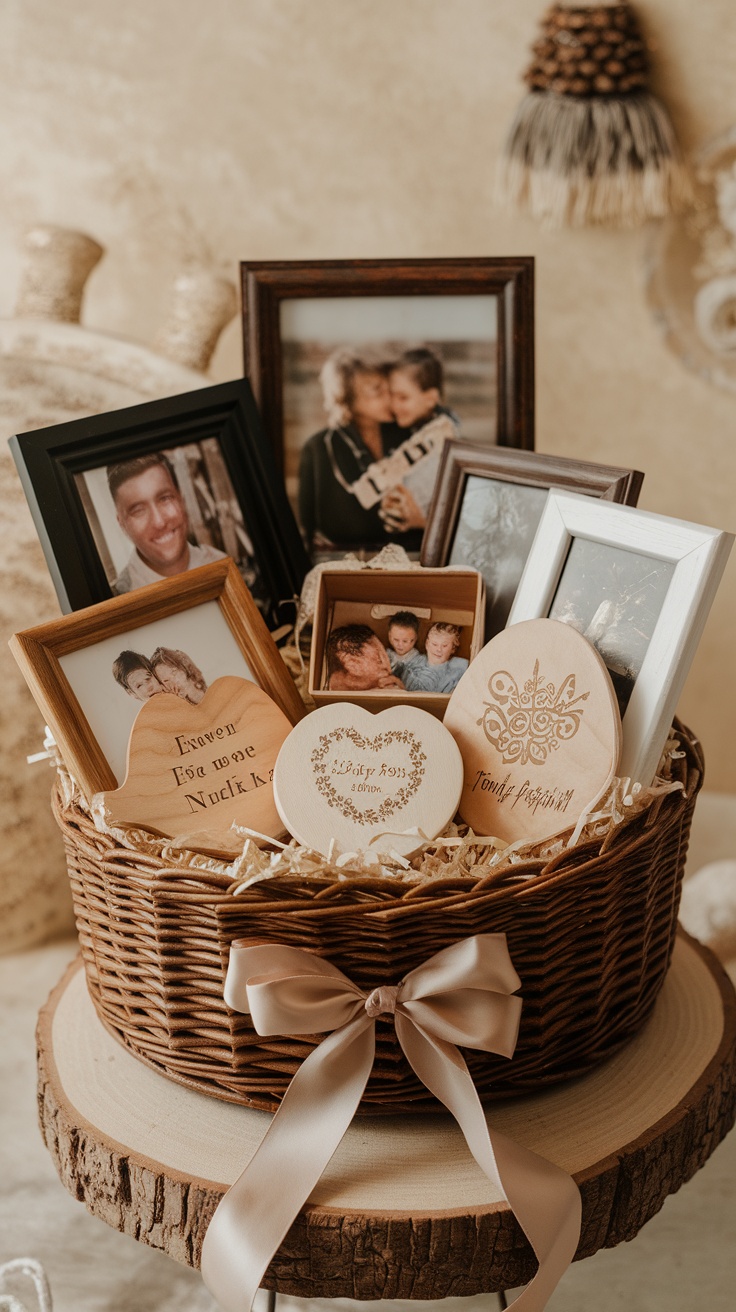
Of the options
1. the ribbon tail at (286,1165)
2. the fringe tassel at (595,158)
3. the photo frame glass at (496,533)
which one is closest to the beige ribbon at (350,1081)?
the ribbon tail at (286,1165)

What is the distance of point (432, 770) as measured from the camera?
2.81 feet

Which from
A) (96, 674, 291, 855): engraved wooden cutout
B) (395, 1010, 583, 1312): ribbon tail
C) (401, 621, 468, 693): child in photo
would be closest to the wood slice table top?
(395, 1010, 583, 1312): ribbon tail

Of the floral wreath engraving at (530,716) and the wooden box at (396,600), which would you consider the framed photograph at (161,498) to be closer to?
the wooden box at (396,600)

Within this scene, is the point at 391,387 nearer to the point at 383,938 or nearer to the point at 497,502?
the point at 497,502

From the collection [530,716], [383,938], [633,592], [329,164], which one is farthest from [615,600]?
[329,164]

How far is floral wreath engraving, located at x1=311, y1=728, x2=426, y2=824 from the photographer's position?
839 mm

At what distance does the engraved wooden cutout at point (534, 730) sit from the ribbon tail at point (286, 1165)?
0.66 feet

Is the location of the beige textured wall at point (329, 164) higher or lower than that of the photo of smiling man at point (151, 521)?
higher

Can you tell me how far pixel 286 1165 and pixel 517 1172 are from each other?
158 mm

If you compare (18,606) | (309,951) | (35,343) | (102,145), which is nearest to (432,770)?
(309,951)

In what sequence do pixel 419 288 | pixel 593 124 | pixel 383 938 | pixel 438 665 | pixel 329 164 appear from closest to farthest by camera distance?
pixel 383 938, pixel 438 665, pixel 419 288, pixel 593 124, pixel 329 164

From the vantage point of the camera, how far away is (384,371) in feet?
3.85

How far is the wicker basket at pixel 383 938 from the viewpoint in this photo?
749 mm

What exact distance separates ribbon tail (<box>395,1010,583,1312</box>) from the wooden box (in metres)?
0.33
